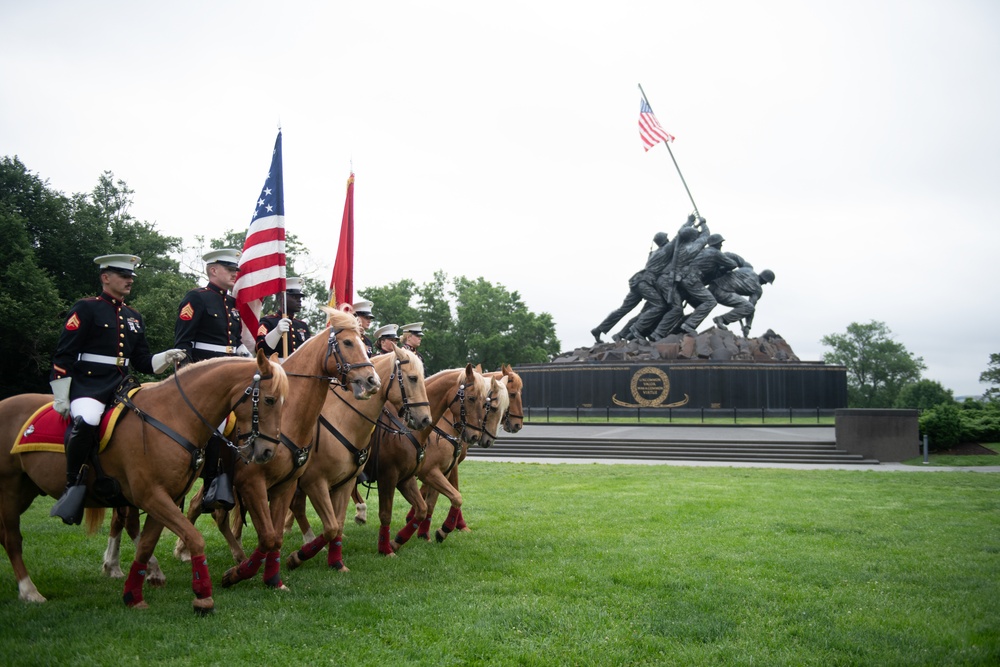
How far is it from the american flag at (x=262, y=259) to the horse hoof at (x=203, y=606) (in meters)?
3.60

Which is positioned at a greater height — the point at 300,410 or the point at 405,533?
the point at 300,410

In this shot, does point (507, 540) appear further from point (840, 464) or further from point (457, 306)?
point (457, 306)

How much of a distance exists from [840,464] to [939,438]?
464 cm

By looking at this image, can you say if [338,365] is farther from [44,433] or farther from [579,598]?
[579,598]

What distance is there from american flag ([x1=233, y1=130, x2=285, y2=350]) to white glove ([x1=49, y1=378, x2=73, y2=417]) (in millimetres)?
2554

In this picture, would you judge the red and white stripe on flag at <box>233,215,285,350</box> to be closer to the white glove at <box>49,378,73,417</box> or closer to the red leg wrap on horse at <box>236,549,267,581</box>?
the white glove at <box>49,378,73,417</box>

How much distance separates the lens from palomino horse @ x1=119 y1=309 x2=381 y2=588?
291 inches

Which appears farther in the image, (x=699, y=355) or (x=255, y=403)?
(x=699, y=355)

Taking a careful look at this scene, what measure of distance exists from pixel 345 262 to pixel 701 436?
1895 centimetres

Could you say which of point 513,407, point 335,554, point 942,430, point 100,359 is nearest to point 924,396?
point 942,430

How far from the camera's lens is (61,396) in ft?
22.3

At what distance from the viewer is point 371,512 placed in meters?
13.8

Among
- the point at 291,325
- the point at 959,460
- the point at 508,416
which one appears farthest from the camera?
the point at 959,460

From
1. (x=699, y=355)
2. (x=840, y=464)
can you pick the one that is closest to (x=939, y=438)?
(x=840, y=464)
